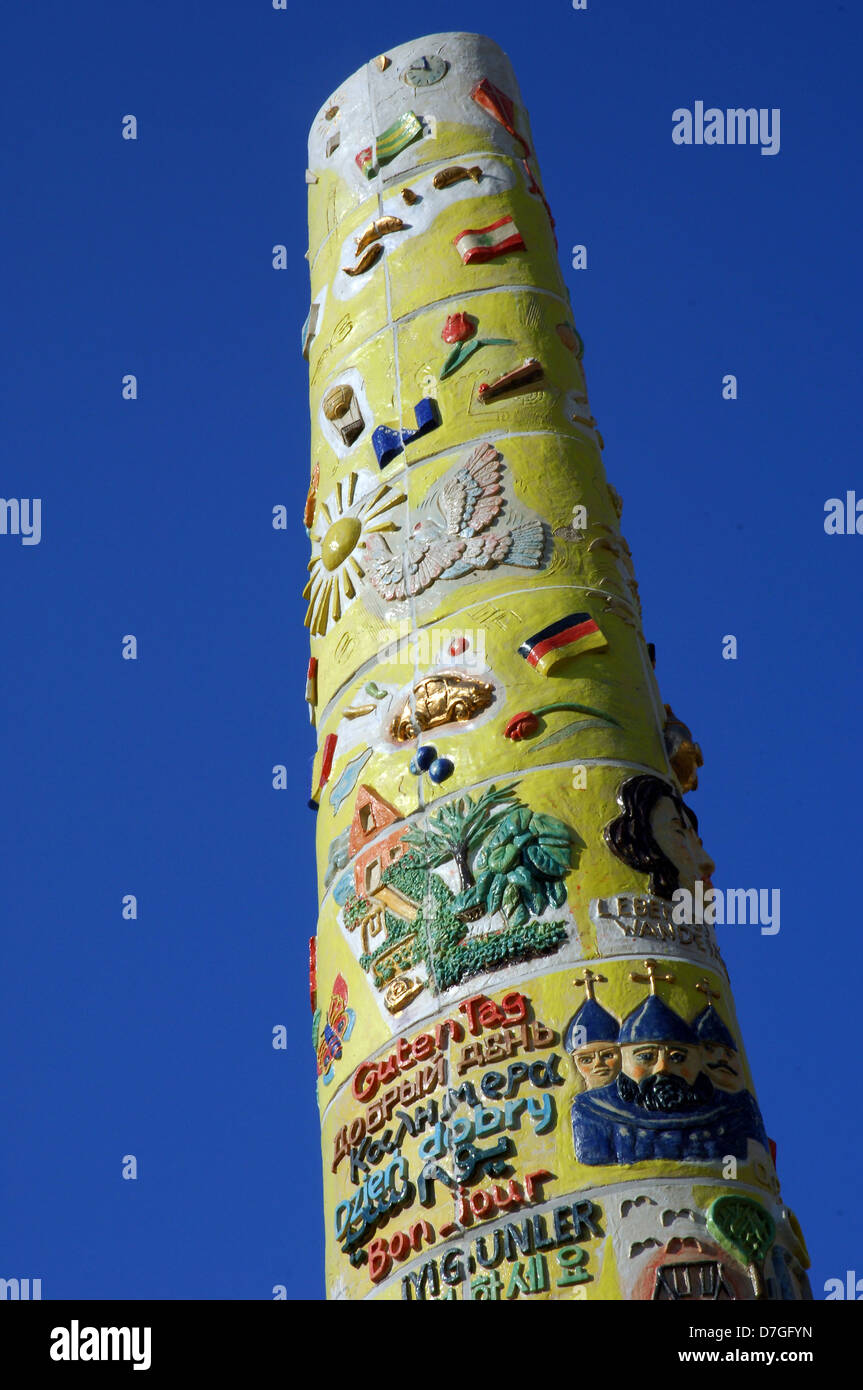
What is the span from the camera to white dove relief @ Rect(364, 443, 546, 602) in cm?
1752

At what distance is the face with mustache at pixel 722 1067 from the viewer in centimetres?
1449

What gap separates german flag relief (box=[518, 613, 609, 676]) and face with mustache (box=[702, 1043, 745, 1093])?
11.6 ft

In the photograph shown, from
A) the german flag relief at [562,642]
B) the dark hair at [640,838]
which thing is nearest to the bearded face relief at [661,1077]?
the dark hair at [640,838]

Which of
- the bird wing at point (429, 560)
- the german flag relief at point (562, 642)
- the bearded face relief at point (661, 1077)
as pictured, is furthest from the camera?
the bird wing at point (429, 560)

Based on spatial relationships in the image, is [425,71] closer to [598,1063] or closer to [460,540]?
[460,540]

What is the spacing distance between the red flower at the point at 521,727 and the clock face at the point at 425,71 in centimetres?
919

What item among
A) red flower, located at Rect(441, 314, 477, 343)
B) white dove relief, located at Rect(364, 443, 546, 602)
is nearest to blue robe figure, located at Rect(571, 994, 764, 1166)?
white dove relief, located at Rect(364, 443, 546, 602)

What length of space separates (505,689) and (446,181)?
23.1 ft

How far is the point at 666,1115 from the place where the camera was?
14031 millimetres

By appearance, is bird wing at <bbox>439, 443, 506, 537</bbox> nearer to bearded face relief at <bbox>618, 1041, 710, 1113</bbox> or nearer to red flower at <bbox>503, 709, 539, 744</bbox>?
red flower at <bbox>503, 709, 539, 744</bbox>

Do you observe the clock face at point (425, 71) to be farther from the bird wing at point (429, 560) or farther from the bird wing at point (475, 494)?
the bird wing at point (429, 560)

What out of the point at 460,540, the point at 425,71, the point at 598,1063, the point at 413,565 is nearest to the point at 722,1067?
the point at 598,1063

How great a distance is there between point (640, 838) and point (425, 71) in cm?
1063

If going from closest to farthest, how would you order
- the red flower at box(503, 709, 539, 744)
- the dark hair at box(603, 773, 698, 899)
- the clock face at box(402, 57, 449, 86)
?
the dark hair at box(603, 773, 698, 899)
the red flower at box(503, 709, 539, 744)
the clock face at box(402, 57, 449, 86)
